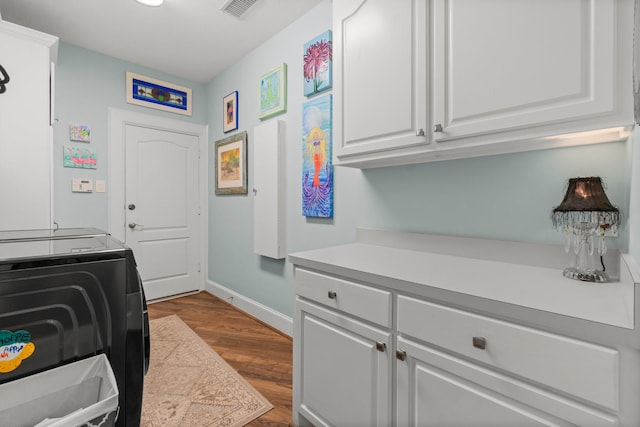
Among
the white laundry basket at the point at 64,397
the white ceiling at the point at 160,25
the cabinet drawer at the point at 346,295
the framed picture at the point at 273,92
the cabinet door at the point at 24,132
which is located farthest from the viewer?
the framed picture at the point at 273,92

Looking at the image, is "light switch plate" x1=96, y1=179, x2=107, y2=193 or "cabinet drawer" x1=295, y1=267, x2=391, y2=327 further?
"light switch plate" x1=96, y1=179, x2=107, y2=193

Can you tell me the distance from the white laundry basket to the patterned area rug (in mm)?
1104

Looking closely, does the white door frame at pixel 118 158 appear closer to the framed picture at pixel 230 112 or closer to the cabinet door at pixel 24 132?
the framed picture at pixel 230 112

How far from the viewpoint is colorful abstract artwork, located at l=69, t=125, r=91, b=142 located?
2.78m

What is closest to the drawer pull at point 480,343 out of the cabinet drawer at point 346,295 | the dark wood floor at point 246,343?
the cabinet drawer at point 346,295

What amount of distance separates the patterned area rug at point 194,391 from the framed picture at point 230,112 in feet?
Answer: 6.99

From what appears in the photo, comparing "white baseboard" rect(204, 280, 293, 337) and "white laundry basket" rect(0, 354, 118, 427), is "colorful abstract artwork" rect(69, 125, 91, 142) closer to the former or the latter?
"white baseboard" rect(204, 280, 293, 337)

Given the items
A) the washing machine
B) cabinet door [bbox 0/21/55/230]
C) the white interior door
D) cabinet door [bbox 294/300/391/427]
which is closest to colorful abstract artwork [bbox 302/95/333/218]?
cabinet door [bbox 294/300/391/427]

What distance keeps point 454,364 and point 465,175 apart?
0.90 meters

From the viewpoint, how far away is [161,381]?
186 centimetres

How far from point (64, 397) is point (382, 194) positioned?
159 centimetres

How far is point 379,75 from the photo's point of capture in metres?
1.42

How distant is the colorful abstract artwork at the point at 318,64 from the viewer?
81.8 inches

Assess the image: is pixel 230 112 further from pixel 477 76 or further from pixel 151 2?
pixel 477 76
